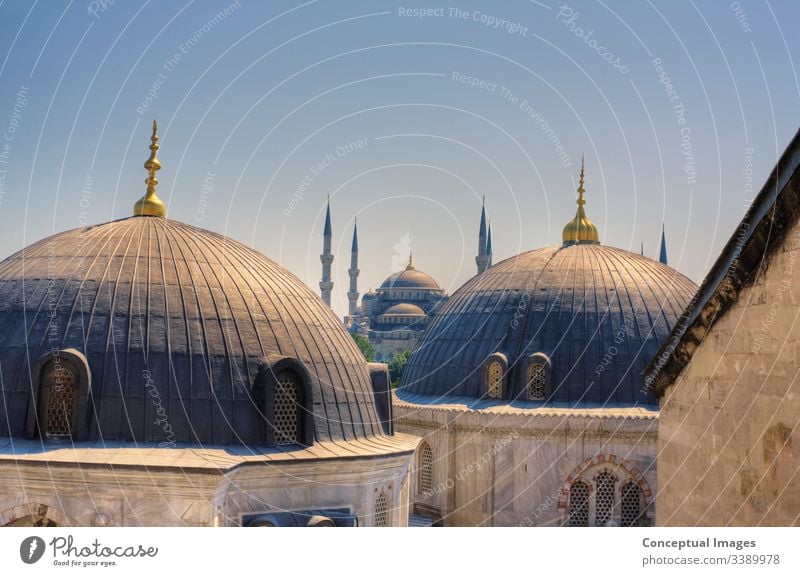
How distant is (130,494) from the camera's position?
12.1 m

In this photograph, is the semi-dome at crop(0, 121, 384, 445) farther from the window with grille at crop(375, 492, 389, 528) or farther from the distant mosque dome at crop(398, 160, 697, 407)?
the distant mosque dome at crop(398, 160, 697, 407)

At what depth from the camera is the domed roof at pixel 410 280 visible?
92500 millimetres

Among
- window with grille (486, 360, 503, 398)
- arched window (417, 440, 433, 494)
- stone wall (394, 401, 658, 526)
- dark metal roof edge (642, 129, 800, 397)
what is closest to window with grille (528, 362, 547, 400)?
window with grille (486, 360, 503, 398)

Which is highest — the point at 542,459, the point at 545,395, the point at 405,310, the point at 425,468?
the point at 405,310

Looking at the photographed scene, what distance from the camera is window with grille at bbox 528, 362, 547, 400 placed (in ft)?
70.6

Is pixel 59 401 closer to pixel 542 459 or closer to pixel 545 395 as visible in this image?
pixel 542 459

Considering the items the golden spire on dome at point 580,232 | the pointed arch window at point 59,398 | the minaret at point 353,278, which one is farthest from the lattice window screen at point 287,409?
the minaret at point 353,278

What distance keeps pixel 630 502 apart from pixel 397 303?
72.8m

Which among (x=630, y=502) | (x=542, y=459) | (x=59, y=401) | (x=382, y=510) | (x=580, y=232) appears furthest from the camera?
(x=580, y=232)

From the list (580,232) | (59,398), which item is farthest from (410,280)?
(59,398)

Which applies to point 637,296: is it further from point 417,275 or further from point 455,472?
point 417,275

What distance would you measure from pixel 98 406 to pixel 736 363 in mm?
8820

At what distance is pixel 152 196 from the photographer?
1669 cm

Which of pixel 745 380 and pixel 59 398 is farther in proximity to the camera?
pixel 59 398
